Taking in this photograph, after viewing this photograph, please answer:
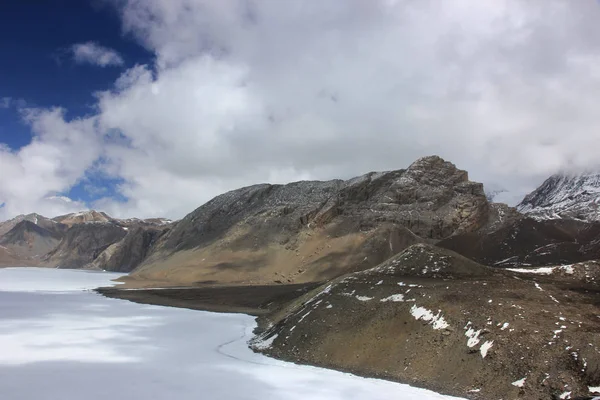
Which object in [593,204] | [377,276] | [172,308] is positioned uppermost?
[593,204]

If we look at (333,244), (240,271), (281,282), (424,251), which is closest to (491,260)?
(333,244)

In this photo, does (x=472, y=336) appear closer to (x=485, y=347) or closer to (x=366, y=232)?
(x=485, y=347)

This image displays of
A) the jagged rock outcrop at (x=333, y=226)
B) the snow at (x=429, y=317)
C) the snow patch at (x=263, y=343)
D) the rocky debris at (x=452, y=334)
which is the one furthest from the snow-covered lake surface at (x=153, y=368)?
the jagged rock outcrop at (x=333, y=226)

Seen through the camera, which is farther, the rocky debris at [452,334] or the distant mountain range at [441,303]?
the distant mountain range at [441,303]

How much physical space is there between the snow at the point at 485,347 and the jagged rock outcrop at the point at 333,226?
76680 mm

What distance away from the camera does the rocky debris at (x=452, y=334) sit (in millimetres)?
20859

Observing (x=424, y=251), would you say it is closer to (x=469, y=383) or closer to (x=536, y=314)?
(x=536, y=314)

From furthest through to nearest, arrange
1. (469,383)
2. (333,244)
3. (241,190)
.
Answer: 1. (241,190)
2. (333,244)
3. (469,383)

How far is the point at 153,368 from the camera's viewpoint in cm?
2652

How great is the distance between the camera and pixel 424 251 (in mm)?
44531

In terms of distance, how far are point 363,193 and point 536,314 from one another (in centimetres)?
Result: 11034

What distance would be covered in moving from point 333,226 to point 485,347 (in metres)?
102

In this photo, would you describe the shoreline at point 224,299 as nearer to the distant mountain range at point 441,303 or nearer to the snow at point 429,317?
the distant mountain range at point 441,303

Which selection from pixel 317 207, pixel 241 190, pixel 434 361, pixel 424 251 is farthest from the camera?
pixel 241 190
